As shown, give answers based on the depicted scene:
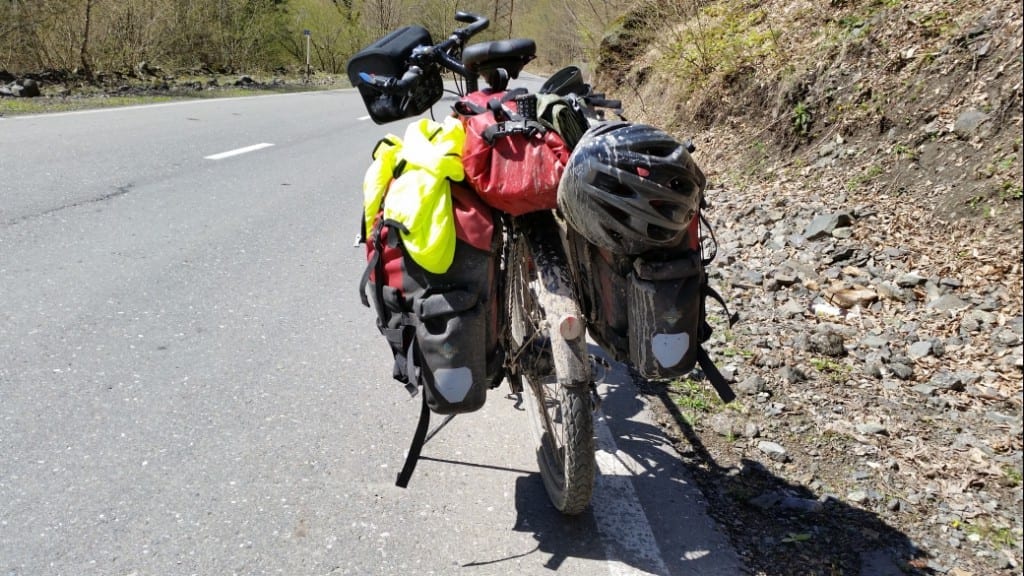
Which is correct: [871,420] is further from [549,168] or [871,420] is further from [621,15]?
[621,15]

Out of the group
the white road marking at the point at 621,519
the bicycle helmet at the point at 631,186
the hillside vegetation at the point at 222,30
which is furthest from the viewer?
the hillside vegetation at the point at 222,30

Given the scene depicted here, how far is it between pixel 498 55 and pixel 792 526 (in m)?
2.23

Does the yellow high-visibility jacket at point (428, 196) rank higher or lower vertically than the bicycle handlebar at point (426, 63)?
lower

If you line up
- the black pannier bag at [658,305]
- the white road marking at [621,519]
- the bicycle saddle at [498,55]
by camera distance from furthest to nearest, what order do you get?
1. the bicycle saddle at [498,55]
2. the white road marking at [621,519]
3. the black pannier bag at [658,305]

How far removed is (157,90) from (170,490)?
717 inches

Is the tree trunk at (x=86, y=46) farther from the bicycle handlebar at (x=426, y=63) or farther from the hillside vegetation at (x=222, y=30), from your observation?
the bicycle handlebar at (x=426, y=63)

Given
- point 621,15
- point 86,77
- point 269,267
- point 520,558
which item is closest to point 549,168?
point 520,558

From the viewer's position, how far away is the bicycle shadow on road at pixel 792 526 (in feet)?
8.78

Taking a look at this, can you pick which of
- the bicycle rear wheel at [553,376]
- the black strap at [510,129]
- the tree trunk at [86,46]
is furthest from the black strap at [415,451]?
the tree trunk at [86,46]

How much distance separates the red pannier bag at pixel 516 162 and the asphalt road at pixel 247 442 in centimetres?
122

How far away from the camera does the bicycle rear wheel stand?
8.40 ft

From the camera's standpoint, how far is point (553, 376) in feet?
9.91

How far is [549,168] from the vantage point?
259cm

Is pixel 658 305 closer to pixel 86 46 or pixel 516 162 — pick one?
pixel 516 162
